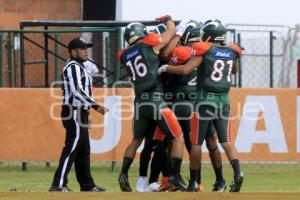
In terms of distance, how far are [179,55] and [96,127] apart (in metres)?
4.31

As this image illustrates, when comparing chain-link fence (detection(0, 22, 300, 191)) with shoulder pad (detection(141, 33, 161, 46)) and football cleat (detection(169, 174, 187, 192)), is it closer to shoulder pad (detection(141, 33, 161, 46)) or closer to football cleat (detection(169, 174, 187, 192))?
football cleat (detection(169, 174, 187, 192))

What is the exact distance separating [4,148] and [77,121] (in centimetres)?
400

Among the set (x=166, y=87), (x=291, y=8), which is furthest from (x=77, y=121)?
(x=291, y=8)

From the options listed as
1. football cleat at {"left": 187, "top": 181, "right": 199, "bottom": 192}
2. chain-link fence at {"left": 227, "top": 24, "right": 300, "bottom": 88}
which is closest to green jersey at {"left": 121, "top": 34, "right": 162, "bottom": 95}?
football cleat at {"left": 187, "top": 181, "right": 199, "bottom": 192}

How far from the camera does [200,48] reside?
45.5ft

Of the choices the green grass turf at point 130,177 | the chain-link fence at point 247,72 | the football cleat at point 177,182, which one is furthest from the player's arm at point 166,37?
the chain-link fence at point 247,72

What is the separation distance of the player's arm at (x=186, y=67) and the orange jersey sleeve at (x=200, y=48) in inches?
2.2

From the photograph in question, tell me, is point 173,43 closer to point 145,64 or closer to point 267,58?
point 145,64

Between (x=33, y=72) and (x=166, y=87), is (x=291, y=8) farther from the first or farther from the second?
(x=166, y=87)

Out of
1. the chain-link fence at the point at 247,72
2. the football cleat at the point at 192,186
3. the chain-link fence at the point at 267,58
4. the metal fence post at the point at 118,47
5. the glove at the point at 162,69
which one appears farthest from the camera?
the chain-link fence at the point at 267,58

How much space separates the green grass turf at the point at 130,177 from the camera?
15914 mm

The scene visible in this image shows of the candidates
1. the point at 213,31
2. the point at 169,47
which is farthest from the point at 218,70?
the point at 169,47

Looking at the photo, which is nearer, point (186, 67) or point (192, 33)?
point (186, 67)

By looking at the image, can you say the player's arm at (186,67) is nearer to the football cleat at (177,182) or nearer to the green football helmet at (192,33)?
the green football helmet at (192,33)
